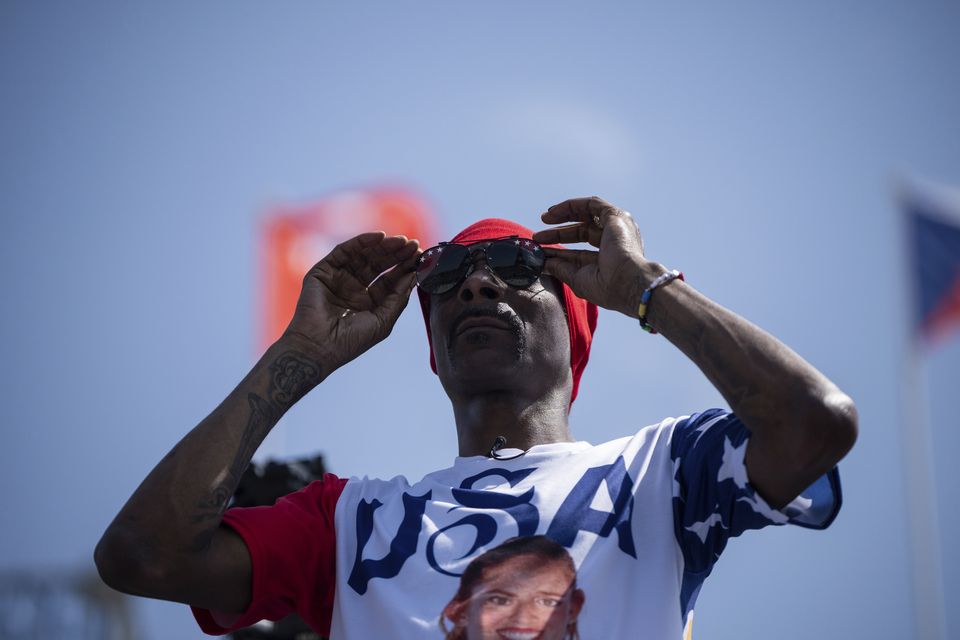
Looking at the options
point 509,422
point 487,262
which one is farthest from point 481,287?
point 509,422

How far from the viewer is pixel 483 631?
264 centimetres

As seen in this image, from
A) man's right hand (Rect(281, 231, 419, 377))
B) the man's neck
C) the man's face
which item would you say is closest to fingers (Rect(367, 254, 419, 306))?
man's right hand (Rect(281, 231, 419, 377))

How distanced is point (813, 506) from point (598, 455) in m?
0.76

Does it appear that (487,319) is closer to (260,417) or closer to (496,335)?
(496,335)

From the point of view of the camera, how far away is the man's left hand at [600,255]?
9.64ft

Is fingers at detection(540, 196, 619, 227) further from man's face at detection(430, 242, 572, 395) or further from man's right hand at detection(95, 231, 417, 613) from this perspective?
man's right hand at detection(95, 231, 417, 613)

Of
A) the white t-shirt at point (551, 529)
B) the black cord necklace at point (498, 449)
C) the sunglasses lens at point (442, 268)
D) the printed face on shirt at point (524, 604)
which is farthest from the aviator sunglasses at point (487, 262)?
the printed face on shirt at point (524, 604)

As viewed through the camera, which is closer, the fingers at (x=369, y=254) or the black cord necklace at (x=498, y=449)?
the black cord necklace at (x=498, y=449)

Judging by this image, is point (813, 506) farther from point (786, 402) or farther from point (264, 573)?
point (264, 573)

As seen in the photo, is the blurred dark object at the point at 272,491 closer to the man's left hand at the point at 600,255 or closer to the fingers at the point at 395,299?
the fingers at the point at 395,299

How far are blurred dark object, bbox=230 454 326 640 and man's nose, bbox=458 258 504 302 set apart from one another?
1.06 metres

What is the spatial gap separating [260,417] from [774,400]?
150 centimetres

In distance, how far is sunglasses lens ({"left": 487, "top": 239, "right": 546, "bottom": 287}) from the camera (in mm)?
3545

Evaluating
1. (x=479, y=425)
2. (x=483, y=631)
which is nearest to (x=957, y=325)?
(x=479, y=425)
